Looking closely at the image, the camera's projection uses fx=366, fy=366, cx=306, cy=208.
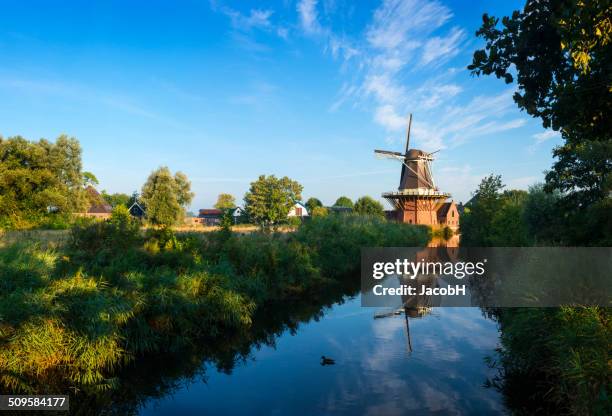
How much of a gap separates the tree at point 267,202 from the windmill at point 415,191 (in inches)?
908

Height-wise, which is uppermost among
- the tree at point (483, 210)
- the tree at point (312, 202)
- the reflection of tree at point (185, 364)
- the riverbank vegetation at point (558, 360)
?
the tree at point (312, 202)

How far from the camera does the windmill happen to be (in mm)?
52500

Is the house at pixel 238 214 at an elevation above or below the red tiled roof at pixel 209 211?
below

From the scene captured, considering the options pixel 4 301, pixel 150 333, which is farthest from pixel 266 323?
pixel 4 301

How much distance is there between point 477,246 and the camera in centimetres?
3459

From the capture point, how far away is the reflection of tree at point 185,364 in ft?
28.4

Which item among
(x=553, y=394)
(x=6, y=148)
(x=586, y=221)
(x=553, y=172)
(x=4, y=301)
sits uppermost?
(x=6, y=148)

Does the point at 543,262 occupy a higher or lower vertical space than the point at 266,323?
higher

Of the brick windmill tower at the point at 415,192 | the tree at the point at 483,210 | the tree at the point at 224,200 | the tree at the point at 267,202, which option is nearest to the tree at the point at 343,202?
the tree at the point at 224,200

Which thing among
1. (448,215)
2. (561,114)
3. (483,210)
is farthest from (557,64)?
(448,215)

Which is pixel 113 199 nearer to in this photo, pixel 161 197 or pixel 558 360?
pixel 161 197

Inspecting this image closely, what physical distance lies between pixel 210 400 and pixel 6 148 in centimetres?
3770

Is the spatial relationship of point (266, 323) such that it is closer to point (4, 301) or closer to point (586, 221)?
point (4, 301)

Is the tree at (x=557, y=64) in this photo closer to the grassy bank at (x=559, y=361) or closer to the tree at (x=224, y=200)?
the grassy bank at (x=559, y=361)
